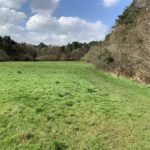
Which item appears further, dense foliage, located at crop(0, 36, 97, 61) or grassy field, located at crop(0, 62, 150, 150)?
dense foliage, located at crop(0, 36, 97, 61)

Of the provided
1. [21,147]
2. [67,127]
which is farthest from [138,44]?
[21,147]

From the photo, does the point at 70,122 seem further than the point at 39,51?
No

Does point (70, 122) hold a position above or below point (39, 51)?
below

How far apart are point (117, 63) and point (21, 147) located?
91.1 feet

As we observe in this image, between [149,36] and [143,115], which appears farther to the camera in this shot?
[149,36]

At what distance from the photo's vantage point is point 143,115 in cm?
1062

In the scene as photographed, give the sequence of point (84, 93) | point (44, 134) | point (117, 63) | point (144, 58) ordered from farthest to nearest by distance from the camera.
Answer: point (117, 63), point (144, 58), point (84, 93), point (44, 134)

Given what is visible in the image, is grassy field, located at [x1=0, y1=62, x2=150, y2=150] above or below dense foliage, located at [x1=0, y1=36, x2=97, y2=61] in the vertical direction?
below

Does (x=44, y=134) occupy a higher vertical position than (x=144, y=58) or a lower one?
lower

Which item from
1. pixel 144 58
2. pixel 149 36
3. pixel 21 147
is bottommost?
pixel 21 147

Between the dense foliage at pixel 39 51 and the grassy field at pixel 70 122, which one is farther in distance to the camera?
the dense foliage at pixel 39 51

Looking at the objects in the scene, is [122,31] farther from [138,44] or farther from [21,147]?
[21,147]

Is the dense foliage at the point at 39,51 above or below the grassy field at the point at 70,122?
above

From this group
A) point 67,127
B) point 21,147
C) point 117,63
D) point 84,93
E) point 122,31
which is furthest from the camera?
point 122,31
